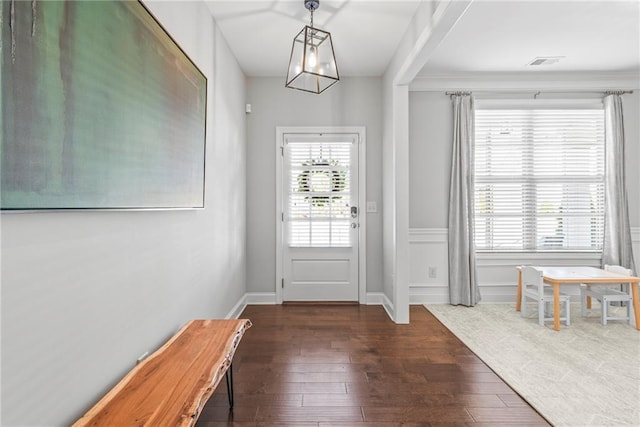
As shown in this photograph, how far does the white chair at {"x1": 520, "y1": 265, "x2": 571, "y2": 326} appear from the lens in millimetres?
3318

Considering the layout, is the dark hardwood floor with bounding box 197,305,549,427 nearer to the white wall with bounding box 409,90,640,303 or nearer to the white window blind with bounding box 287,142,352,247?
the white wall with bounding box 409,90,640,303

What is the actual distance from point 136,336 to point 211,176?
146 centimetres

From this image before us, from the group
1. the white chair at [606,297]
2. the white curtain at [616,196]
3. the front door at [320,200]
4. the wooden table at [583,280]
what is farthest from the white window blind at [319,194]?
the white curtain at [616,196]

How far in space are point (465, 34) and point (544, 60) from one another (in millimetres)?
1219

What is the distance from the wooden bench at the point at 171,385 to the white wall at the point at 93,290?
0.10 metres

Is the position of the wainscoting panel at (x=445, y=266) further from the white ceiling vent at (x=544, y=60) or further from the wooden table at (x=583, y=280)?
the white ceiling vent at (x=544, y=60)

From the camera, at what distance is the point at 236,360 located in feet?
8.44

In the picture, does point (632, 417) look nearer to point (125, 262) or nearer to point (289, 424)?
point (289, 424)

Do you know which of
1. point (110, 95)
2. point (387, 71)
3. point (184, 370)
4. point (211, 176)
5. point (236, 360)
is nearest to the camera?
point (110, 95)

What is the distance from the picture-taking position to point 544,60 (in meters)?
3.76

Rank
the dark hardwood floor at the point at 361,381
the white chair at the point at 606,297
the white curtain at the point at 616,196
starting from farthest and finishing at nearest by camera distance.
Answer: the white curtain at the point at 616,196 → the white chair at the point at 606,297 → the dark hardwood floor at the point at 361,381

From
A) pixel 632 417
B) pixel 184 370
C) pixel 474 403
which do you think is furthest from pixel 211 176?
pixel 632 417

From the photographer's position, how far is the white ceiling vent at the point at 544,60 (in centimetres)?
368

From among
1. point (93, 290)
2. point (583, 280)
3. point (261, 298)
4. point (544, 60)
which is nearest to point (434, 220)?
point (583, 280)
